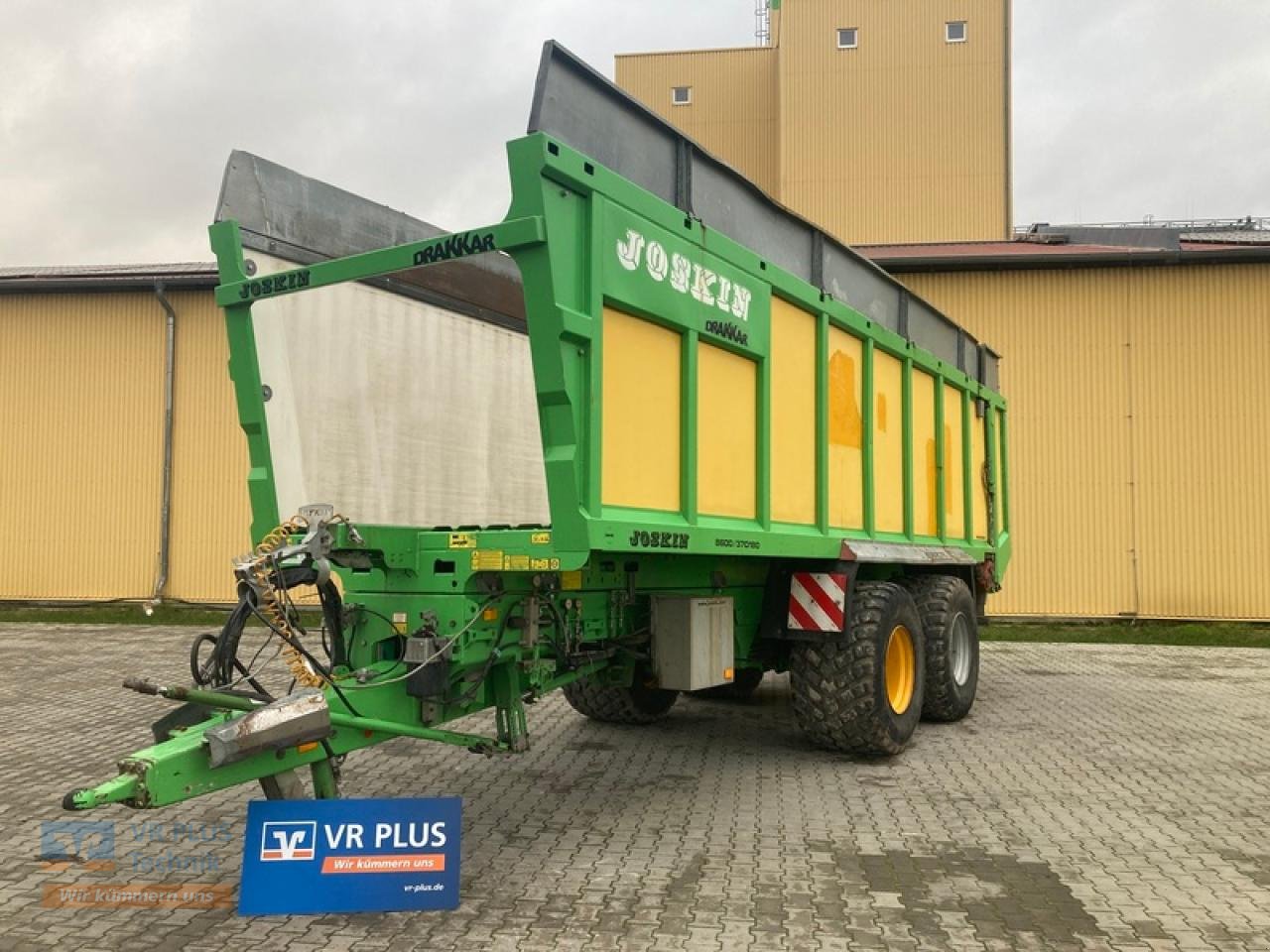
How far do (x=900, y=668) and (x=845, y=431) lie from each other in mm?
1703

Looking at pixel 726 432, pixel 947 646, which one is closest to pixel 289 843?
pixel 726 432

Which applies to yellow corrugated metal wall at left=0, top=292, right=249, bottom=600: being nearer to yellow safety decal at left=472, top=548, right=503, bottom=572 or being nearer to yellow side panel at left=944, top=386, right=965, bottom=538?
yellow side panel at left=944, top=386, right=965, bottom=538

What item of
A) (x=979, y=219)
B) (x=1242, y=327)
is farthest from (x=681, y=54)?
(x=1242, y=327)

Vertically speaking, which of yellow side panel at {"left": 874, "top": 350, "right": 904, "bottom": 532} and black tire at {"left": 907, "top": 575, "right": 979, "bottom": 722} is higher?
yellow side panel at {"left": 874, "top": 350, "right": 904, "bottom": 532}

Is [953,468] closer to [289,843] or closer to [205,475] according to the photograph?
[289,843]

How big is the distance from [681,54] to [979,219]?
314 inches

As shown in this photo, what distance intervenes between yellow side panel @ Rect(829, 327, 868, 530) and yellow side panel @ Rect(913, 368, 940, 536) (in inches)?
43.0

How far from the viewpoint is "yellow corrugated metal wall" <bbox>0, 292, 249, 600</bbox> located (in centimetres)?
1532

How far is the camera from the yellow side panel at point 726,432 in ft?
15.1

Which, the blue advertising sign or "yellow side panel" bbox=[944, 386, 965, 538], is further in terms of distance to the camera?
"yellow side panel" bbox=[944, 386, 965, 538]

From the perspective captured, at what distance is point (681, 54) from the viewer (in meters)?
22.7

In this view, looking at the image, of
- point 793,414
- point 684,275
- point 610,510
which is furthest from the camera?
point 793,414

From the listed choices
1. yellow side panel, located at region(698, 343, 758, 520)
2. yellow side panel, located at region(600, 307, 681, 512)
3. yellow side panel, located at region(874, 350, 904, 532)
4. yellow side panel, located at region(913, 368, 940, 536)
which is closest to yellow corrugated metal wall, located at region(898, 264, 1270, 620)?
yellow side panel, located at region(913, 368, 940, 536)

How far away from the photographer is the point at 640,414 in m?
4.16
